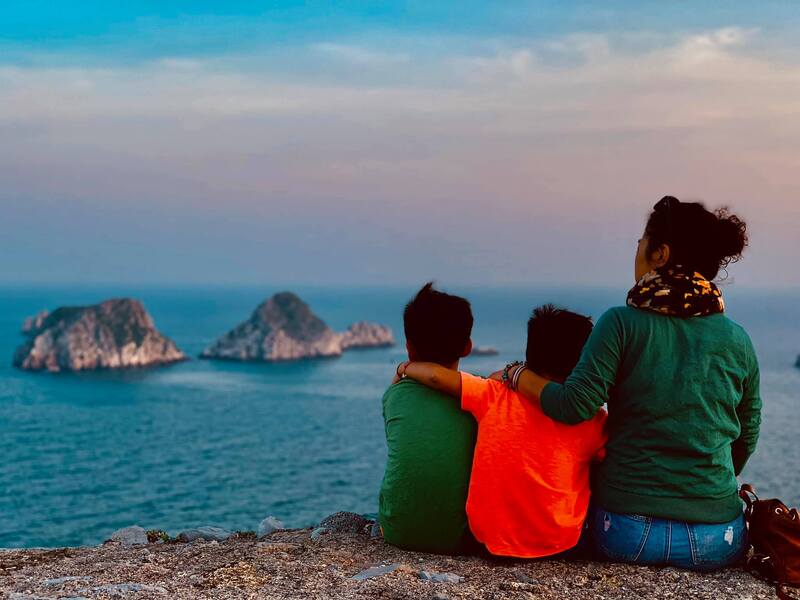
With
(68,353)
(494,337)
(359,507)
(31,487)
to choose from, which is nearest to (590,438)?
(359,507)

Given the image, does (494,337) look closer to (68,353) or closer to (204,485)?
(68,353)

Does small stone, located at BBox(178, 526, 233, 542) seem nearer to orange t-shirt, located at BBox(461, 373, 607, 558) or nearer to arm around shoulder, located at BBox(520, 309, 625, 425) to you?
orange t-shirt, located at BBox(461, 373, 607, 558)

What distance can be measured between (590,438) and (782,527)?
1309 mm

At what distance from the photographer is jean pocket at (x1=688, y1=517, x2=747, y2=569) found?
533 cm

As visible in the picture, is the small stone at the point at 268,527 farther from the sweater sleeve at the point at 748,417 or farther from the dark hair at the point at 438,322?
the sweater sleeve at the point at 748,417

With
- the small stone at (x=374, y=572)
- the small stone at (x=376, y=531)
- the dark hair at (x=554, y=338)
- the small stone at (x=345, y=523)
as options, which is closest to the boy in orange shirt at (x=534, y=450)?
the dark hair at (x=554, y=338)

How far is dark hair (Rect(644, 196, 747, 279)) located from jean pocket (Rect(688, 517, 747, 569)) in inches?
61.8

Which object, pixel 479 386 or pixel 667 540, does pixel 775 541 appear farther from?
pixel 479 386

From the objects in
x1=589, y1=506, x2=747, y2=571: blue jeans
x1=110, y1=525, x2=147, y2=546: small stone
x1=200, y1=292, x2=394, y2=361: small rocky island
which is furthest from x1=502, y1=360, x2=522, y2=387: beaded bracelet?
x1=200, y1=292, x2=394, y2=361: small rocky island

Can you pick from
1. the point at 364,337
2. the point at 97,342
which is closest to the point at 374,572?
the point at 97,342

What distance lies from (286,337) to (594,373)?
579 feet

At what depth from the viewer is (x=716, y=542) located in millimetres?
5371

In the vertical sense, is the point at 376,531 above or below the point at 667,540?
below

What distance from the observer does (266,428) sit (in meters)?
105
